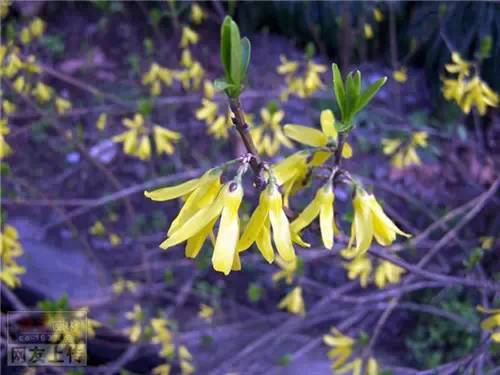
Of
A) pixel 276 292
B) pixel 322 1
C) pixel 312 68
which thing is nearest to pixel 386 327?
pixel 276 292

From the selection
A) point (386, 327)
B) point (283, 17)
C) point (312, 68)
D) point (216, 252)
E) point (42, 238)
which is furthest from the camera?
point (283, 17)

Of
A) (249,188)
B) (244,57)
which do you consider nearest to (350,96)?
(244,57)

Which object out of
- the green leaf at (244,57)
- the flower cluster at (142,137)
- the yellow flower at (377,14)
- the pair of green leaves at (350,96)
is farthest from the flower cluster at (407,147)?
the green leaf at (244,57)

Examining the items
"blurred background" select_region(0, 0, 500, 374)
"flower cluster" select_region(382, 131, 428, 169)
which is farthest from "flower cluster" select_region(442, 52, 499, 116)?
"flower cluster" select_region(382, 131, 428, 169)

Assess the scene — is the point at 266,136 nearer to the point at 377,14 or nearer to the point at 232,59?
the point at 377,14

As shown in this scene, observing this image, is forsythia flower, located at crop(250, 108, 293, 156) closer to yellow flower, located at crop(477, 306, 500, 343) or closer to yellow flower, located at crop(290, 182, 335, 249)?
yellow flower, located at crop(477, 306, 500, 343)

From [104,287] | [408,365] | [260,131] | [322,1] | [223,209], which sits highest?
[322,1]

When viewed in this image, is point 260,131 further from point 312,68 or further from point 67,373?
point 67,373

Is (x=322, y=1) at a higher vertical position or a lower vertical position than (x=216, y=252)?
higher
